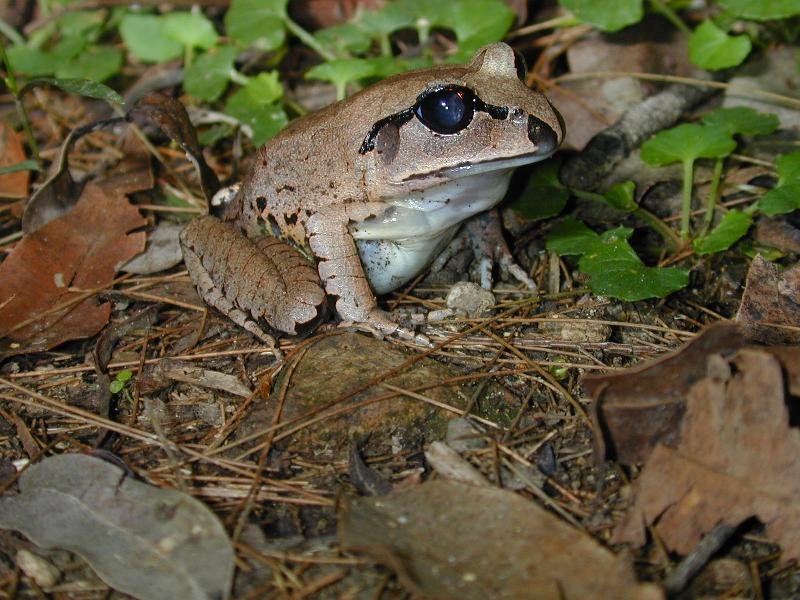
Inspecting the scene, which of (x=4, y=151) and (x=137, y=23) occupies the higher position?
(x=137, y=23)

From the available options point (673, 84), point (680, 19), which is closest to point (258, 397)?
point (673, 84)

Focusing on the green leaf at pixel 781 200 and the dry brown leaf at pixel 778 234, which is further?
the dry brown leaf at pixel 778 234

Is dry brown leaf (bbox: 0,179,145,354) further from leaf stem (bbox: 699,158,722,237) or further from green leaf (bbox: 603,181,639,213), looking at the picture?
leaf stem (bbox: 699,158,722,237)

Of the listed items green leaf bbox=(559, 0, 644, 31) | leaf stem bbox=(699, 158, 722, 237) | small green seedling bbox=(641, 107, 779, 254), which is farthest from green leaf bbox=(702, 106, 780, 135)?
green leaf bbox=(559, 0, 644, 31)

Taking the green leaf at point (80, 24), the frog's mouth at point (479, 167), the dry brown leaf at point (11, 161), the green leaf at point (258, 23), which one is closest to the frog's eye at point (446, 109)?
the frog's mouth at point (479, 167)

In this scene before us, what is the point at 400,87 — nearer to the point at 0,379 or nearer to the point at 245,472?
the point at 245,472

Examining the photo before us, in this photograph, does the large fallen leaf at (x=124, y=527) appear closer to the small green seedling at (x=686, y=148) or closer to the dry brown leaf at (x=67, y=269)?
the dry brown leaf at (x=67, y=269)
